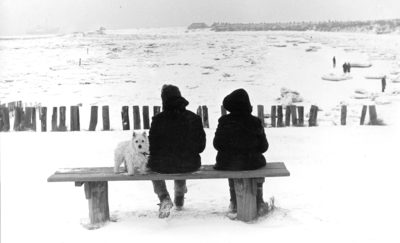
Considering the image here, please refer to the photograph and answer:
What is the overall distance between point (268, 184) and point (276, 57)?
15.5 metres

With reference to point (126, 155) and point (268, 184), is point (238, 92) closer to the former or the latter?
point (126, 155)

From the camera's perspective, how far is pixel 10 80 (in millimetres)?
20328

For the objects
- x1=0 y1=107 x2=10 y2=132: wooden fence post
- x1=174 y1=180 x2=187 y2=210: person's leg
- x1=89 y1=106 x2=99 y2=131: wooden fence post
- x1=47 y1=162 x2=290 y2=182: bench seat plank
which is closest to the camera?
x1=47 y1=162 x2=290 y2=182: bench seat plank

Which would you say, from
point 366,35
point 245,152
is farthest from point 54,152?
point 366,35

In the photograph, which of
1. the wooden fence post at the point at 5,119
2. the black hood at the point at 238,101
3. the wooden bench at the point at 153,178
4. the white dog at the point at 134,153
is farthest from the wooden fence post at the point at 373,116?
the wooden fence post at the point at 5,119

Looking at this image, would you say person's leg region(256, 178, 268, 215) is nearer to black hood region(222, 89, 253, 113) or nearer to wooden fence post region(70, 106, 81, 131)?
black hood region(222, 89, 253, 113)

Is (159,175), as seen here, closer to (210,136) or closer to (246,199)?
(246,199)

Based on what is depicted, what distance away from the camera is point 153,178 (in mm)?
4980

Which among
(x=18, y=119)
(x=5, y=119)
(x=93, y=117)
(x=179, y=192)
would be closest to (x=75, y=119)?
(x=93, y=117)

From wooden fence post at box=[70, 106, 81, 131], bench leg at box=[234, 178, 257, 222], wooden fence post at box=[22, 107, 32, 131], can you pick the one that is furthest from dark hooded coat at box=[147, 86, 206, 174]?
wooden fence post at box=[22, 107, 32, 131]

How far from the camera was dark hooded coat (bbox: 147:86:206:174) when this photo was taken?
5.14 m

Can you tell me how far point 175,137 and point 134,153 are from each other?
0.53 metres

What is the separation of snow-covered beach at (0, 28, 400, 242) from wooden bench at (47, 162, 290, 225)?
206 millimetres

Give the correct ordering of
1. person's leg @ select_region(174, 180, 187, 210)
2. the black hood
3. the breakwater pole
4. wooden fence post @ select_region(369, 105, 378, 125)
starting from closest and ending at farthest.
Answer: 1. the black hood
2. person's leg @ select_region(174, 180, 187, 210)
3. the breakwater pole
4. wooden fence post @ select_region(369, 105, 378, 125)
